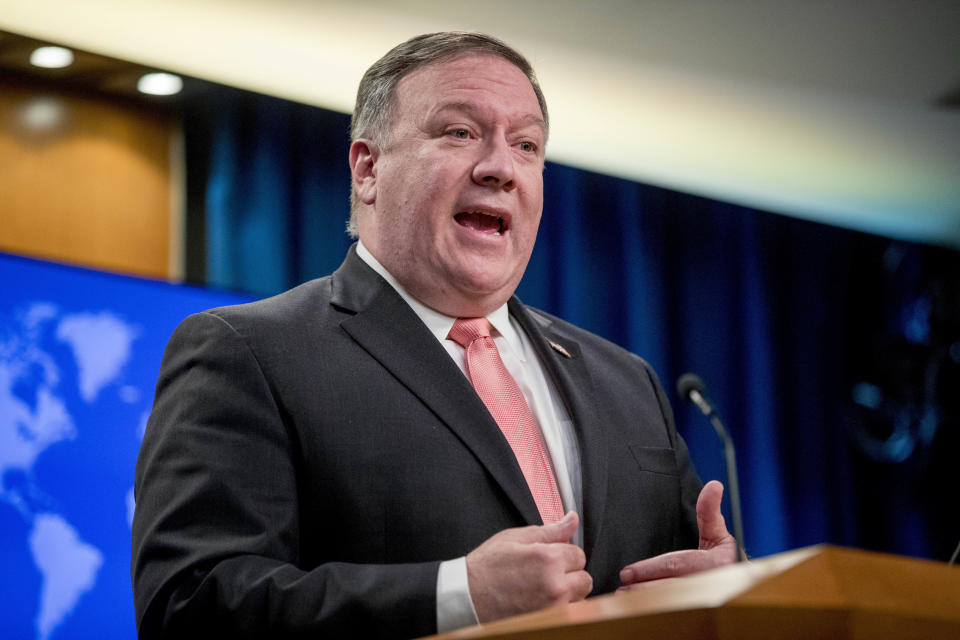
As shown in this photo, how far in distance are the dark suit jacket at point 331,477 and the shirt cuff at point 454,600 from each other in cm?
1

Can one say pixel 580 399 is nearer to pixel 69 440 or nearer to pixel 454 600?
pixel 454 600

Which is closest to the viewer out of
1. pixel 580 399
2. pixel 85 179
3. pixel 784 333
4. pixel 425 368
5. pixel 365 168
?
pixel 425 368

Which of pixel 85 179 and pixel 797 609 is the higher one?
pixel 85 179

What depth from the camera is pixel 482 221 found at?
6.18 feet

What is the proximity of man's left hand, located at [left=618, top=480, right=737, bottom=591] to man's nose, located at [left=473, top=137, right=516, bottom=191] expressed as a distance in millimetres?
677

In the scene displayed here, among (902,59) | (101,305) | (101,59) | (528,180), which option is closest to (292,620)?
(528,180)

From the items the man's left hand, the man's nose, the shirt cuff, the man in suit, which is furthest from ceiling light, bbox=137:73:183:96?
the shirt cuff

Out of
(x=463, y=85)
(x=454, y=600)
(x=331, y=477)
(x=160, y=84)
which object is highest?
(x=160, y=84)

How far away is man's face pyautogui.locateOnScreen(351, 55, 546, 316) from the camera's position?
1.80 meters

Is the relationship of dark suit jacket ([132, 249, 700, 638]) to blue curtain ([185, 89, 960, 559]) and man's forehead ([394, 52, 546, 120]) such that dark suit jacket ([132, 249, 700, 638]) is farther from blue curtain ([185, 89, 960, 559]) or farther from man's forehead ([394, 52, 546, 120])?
blue curtain ([185, 89, 960, 559])

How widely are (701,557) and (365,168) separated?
1.02 m

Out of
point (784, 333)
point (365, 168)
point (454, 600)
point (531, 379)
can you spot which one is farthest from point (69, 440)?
point (784, 333)

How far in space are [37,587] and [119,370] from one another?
29.0 inches

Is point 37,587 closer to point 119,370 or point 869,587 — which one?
point 119,370
